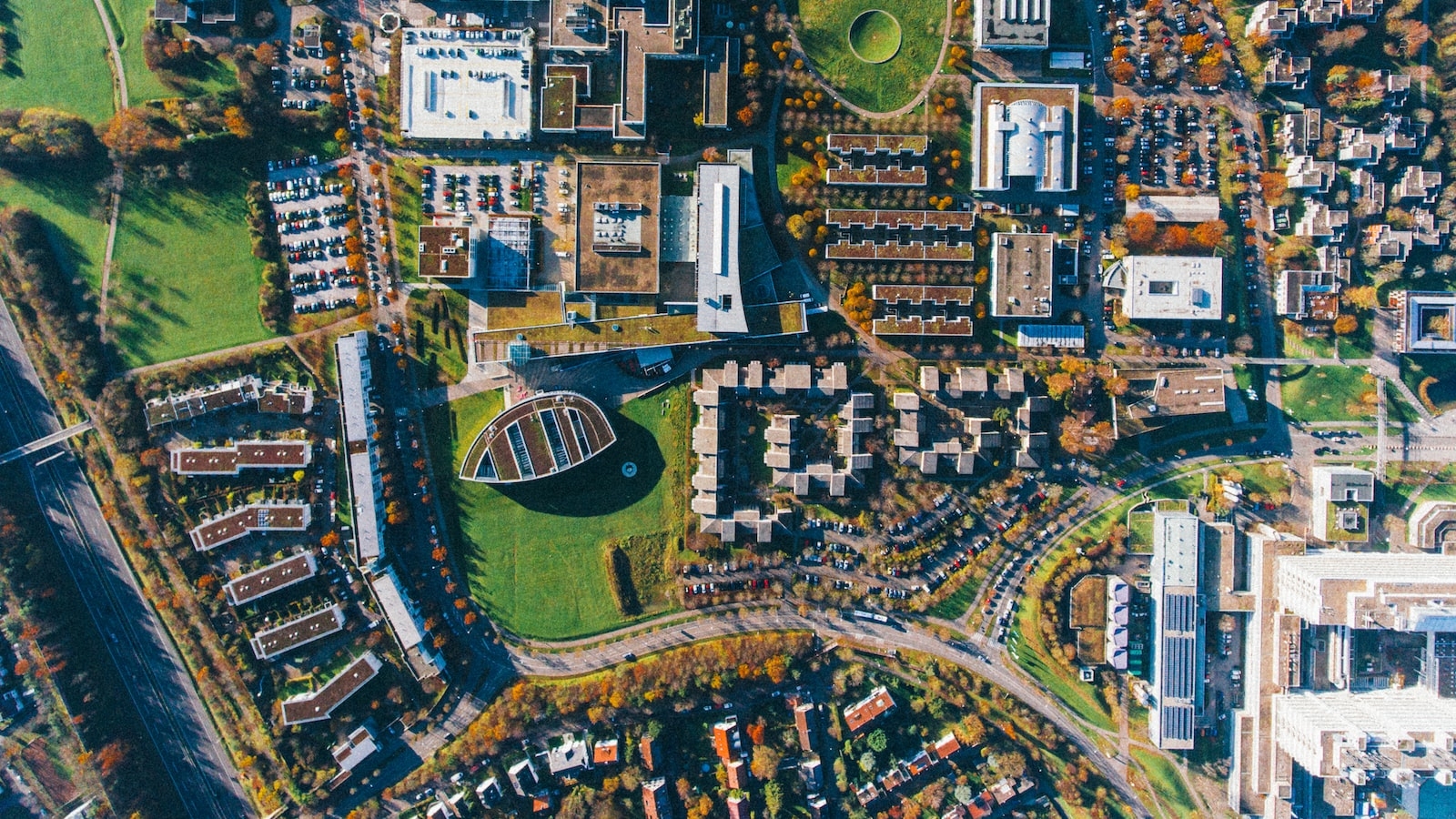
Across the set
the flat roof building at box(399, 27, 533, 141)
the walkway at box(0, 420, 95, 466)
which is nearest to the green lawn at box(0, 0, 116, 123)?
the walkway at box(0, 420, 95, 466)

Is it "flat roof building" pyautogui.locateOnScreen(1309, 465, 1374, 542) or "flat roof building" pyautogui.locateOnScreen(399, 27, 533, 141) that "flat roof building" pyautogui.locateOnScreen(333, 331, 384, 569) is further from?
"flat roof building" pyautogui.locateOnScreen(1309, 465, 1374, 542)

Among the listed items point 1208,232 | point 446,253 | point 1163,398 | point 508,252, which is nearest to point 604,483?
point 508,252

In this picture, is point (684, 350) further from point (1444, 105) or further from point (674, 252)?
point (1444, 105)

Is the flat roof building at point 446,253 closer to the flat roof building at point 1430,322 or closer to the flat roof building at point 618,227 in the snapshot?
the flat roof building at point 618,227

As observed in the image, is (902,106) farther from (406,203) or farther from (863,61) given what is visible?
(406,203)

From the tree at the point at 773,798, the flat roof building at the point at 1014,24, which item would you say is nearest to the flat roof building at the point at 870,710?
the tree at the point at 773,798

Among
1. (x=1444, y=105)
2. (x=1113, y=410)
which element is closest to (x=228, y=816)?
(x=1113, y=410)
